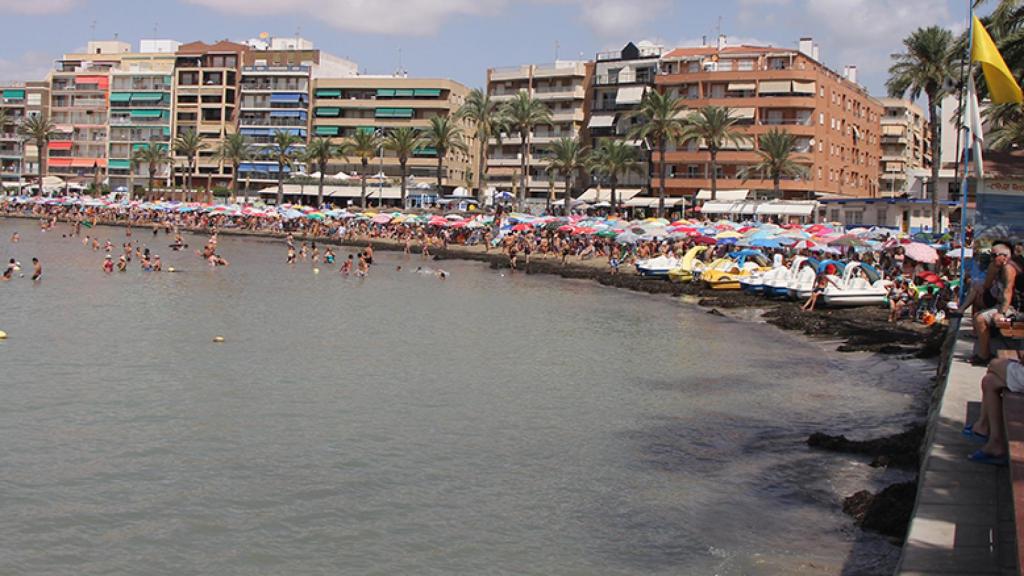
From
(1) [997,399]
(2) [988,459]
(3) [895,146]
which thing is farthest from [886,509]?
(3) [895,146]

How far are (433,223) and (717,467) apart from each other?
2214 inches

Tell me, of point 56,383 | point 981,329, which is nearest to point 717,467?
point 981,329

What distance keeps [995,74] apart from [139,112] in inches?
4588

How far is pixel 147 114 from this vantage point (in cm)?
12138

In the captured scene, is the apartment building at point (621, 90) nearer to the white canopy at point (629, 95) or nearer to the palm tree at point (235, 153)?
the white canopy at point (629, 95)

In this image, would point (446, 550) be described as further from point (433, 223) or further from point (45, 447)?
point (433, 223)

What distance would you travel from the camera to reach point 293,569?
11000 millimetres

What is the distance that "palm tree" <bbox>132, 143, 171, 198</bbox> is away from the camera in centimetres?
11488

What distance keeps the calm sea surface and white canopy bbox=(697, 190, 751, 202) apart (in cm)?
4993

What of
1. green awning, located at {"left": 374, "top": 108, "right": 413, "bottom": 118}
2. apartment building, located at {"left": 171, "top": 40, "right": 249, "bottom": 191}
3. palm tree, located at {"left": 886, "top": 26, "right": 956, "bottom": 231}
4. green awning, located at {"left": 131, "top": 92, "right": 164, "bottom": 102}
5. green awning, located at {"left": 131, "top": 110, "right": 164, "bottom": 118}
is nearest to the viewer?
palm tree, located at {"left": 886, "top": 26, "right": 956, "bottom": 231}

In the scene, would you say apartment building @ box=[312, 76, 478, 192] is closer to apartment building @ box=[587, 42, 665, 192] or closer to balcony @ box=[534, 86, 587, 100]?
balcony @ box=[534, 86, 587, 100]

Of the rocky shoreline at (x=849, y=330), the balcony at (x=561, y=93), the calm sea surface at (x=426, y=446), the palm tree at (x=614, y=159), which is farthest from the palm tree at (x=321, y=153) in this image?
the calm sea surface at (x=426, y=446)

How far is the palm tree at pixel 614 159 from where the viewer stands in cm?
8219

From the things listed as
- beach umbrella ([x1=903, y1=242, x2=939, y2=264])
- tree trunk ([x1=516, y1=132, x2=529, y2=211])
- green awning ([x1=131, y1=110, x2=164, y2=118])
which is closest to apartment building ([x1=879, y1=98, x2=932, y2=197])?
tree trunk ([x1=516, y1=132, x2=529, y2=211])
